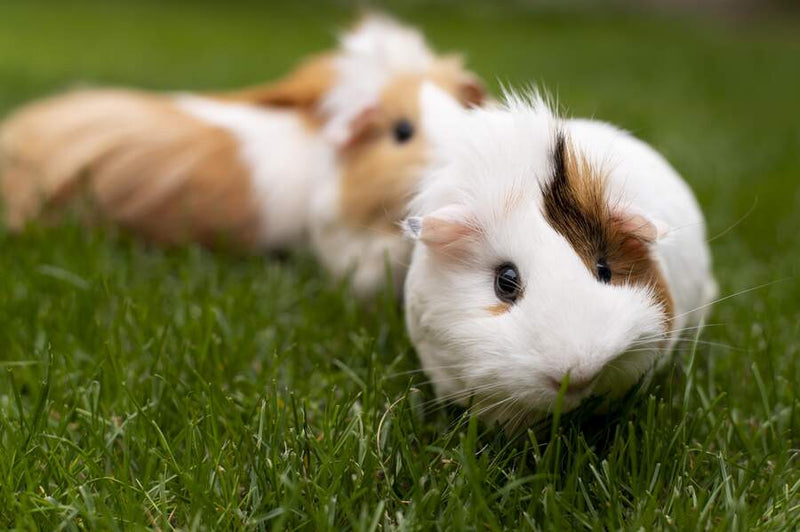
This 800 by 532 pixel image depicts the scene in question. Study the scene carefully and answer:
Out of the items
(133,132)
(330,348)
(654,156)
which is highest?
(654,156)

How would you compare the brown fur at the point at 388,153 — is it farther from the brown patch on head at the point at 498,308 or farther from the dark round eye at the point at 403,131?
the brown patch on head at the point at 498,308

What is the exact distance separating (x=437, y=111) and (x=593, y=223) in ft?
3.11

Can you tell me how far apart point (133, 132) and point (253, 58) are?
14.0ft

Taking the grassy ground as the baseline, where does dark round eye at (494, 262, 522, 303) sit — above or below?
above

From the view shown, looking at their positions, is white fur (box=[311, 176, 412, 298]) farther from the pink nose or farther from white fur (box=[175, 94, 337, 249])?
the pink nose

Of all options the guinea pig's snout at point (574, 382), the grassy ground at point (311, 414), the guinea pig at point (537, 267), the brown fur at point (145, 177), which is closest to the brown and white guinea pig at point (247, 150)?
the brown fur at point (145, 177)

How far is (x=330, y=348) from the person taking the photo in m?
2.26

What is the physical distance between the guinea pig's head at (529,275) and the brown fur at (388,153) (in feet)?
2.39

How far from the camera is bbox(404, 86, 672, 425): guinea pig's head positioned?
1495 mm

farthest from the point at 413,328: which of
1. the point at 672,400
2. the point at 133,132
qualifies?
the point at 133,132

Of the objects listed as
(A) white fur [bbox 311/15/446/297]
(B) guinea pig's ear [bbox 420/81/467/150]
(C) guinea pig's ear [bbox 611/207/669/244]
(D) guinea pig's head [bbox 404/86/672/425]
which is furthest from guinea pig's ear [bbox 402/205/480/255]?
(A) white fur [bbox 311/15/446/297]

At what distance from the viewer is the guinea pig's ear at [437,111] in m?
2.20

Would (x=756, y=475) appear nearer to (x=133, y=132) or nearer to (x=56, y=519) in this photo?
Result: (x=56, y=519)

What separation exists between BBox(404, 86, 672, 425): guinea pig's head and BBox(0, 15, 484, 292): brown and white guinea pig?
0.97m
